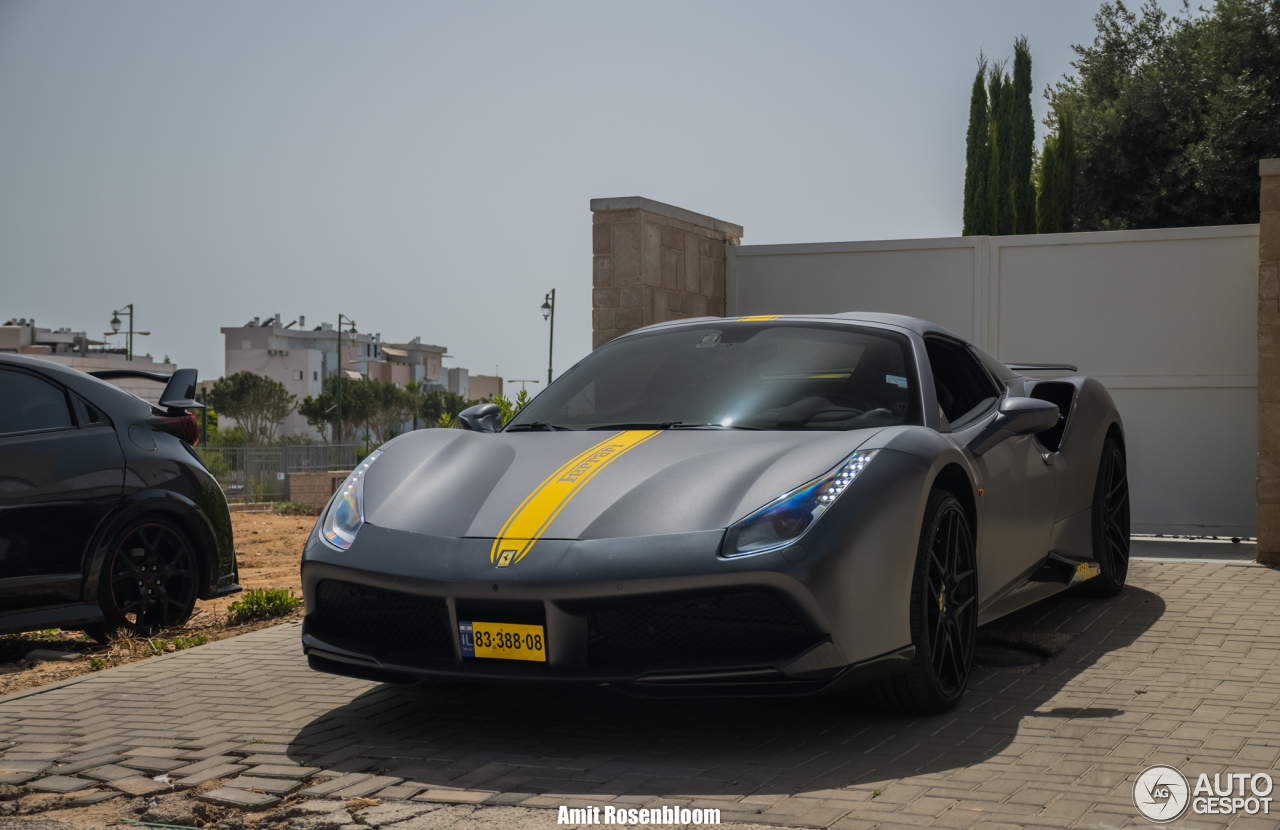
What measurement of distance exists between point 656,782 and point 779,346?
215 centimetres

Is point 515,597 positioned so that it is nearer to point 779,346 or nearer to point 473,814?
point 473,814

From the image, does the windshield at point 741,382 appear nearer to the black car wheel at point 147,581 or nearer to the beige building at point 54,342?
the black car wheel at point 147,581

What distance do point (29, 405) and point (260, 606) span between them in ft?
5.79

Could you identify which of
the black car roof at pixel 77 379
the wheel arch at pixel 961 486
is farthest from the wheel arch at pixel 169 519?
the wheel arch at pixel 961 486

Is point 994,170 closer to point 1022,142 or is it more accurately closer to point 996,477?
point 1022,142

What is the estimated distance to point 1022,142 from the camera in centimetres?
2288

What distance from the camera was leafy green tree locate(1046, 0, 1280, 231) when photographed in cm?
2277

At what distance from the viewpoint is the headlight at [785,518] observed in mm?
3582

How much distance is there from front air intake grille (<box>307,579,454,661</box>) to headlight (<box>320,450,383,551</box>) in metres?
0.15

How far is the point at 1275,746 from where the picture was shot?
Result: 12.3ft

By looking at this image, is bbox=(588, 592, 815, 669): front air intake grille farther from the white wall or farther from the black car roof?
the white wall

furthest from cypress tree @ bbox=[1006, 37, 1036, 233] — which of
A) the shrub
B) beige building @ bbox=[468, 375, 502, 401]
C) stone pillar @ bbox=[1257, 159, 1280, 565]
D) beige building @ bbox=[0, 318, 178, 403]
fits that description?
beige building @ bbox=[468, 375, 502, 401]

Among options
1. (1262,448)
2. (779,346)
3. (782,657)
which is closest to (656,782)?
(782,657)

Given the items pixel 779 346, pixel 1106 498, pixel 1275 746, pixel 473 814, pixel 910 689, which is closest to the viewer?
pixel 473 814
